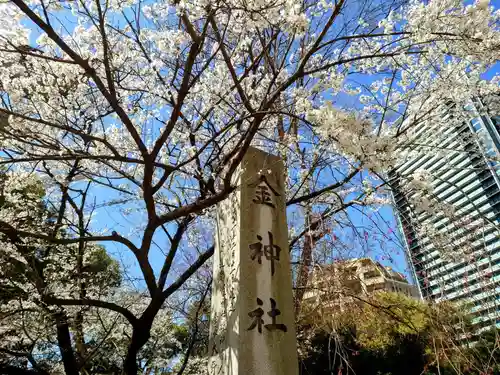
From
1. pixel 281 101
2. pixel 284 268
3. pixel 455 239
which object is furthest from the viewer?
pixel 281 101

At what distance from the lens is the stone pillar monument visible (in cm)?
256

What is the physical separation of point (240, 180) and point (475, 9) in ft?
7.54

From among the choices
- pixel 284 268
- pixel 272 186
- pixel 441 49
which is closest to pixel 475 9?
pixel 441 49

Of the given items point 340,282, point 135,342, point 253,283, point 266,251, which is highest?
point 266,251

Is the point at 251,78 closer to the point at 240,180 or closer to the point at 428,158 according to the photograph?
the point at 240,180

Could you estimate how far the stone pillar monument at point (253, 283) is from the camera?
101 inches

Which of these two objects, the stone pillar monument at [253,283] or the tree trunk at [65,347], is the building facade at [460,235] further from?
the tree trunk at [65,347]

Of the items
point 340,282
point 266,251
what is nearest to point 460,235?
point 340,282

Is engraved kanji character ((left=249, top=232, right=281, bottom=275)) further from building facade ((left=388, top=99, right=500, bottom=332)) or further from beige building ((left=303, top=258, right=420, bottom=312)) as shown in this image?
building facade ((left=388, top=99, right=500, bottom=332))

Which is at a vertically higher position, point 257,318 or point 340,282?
point 340,282

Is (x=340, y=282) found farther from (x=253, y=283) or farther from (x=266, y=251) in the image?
(x=253, y=283)

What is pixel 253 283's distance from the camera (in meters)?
2.79

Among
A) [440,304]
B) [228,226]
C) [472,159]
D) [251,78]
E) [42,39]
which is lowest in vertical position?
[440,304]

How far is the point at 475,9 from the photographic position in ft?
8.98
